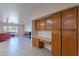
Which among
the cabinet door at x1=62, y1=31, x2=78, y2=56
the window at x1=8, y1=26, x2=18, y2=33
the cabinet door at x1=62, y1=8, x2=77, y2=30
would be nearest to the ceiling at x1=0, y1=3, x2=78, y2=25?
the cabinet door at x1=62, y1=8, x2=77, y2=30

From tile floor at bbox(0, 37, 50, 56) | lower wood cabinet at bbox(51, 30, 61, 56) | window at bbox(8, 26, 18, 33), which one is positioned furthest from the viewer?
window at bbox(8, 26, 18, 33)

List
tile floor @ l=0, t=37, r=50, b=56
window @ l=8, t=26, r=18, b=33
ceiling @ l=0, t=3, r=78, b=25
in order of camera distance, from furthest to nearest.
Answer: window @ l=8, t=26, r=18, b=33 → tile floor @ l=0, t=37, r=50, b=56 → ceiling @ l=0, t=3, r=78, b=25

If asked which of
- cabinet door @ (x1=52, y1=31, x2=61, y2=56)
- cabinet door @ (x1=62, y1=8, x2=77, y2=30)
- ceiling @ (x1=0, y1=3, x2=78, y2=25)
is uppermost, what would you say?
ceiling @ (x1=0, y1=3, x2=78, y2=25)

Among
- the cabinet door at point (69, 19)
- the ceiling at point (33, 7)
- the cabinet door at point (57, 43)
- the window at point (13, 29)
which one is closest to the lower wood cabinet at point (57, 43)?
the cabinet door at point (57, 43)

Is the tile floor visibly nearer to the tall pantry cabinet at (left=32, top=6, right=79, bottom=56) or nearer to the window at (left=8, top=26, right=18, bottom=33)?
the tall pantry cabinet at (left=32, top=6, right=79, bottom=56)

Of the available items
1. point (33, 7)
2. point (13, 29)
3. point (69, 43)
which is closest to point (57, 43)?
point (69, 43)

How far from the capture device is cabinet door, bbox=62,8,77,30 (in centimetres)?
333

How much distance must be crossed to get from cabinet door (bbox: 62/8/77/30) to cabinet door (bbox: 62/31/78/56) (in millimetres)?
211

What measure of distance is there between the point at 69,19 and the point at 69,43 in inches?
33.2

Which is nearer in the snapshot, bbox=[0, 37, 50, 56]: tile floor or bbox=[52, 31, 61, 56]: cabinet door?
bbox=[52, 31, 61, 56]: cabinet door

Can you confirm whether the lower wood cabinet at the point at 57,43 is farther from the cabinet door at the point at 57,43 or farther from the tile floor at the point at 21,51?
the tile floor at the point at 21,51

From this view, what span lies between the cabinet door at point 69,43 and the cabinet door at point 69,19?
21 cm

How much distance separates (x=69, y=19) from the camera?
3.55 m

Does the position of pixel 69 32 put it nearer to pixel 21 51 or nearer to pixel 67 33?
pixel 67 33
